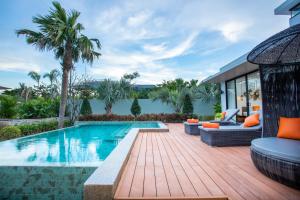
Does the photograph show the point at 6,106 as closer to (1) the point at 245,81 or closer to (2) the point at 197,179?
(2) the point at 197,179

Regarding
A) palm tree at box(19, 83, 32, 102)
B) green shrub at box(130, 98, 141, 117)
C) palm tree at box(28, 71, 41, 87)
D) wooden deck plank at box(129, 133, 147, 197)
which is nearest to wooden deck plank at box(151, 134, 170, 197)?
wooden deck plank at box(129, 133, 147, 197)

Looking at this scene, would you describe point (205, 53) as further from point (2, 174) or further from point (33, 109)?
point (2, 174)

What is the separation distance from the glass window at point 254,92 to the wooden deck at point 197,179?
5798 millimetres

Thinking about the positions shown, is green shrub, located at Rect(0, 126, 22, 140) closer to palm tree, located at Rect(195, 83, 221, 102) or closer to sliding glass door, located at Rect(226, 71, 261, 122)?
sliding glass door, located at Rect(226, 71, 261, 122)

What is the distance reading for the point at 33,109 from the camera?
1384 cm

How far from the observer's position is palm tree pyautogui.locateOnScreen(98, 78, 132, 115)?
58.2 feet

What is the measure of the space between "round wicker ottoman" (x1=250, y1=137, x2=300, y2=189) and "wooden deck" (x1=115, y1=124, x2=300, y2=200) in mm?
103

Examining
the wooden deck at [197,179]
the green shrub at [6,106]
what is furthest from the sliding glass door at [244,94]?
the green shrub at [6,106]

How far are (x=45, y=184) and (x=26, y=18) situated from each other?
1050 centimetres

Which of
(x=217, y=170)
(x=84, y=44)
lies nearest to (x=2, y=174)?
(x=217, y=170)

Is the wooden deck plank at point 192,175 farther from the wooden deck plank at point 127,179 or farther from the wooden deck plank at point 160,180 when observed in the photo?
the wooden deck plank at point 127,179

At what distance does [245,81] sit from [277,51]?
6427mm

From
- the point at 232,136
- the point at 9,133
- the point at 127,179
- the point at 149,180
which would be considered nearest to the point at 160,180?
the point at 149,180

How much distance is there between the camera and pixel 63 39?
38.9ft
